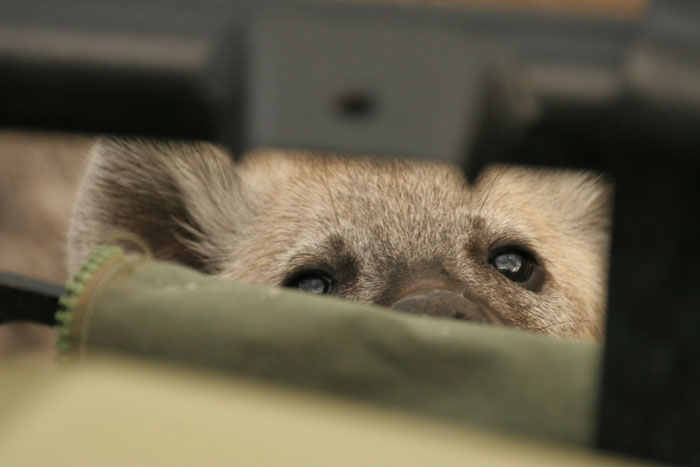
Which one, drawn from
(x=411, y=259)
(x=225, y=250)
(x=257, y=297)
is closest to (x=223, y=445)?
(x=257, y=297)

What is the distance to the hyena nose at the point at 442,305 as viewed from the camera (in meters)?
1.72

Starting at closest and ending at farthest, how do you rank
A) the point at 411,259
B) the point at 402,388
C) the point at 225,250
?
the point at 402,388 < the point at 411,259 < the point at 225,250

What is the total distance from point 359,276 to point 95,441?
164 centimetres

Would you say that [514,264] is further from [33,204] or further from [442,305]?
[33,204]

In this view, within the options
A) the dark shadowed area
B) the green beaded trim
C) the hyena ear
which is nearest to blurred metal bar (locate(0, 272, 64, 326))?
the green beaded trim

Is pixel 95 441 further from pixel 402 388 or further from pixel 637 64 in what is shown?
pixel 637 64

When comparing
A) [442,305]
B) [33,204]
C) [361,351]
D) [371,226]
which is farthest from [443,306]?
[33,204]

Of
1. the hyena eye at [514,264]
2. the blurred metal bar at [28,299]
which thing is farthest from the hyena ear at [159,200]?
the blurred metal bar at [28,299]

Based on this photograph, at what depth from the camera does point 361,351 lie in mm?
909

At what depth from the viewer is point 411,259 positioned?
84.4 inches

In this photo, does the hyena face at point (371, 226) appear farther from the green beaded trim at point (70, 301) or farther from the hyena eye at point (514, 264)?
the green beaded trim at point (70, 301)

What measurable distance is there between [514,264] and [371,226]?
1.42ft

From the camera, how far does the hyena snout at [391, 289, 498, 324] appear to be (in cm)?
172

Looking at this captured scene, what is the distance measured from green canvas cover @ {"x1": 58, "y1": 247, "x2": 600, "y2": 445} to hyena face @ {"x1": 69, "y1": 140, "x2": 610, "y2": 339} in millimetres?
843
